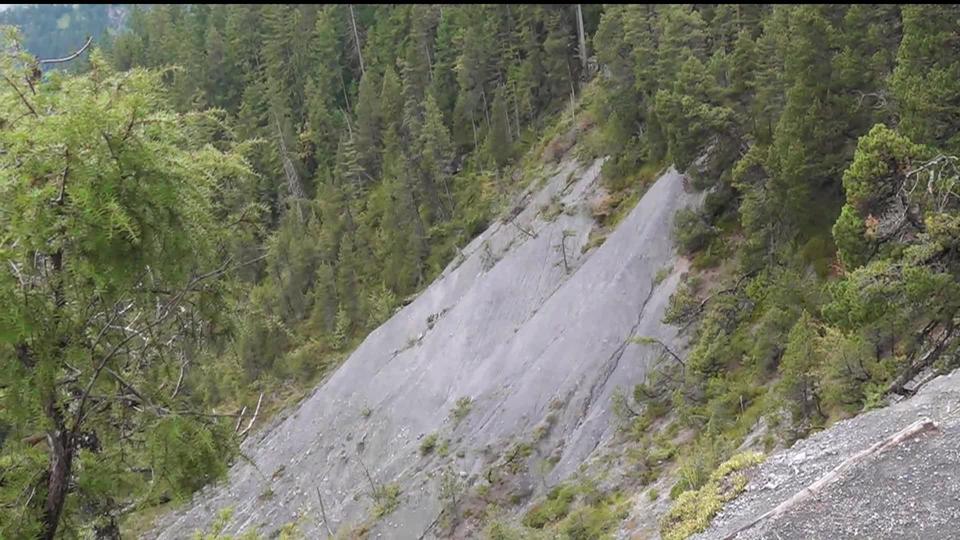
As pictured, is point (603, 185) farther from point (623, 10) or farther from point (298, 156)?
point (298, 156)

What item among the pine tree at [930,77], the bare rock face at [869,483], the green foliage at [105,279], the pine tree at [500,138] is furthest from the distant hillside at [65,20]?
the green foliage at [105,279]

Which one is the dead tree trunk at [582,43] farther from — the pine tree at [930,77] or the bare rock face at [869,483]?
the bare rock face at [869,483]

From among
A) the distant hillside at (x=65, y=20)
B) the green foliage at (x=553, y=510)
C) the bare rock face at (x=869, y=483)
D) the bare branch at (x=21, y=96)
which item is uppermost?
the distant hillside at (x=65, y=20)

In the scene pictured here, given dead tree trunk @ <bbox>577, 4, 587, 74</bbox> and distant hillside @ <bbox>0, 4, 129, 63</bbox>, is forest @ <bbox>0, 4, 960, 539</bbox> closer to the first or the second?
dead tree trunk @ <bbox>577, 4, 587, 74</bbox>

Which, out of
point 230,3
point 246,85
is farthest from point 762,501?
point 230,3

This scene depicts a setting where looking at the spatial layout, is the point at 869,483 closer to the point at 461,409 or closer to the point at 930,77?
the point at 930,77

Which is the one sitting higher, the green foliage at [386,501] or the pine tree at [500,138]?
the pine tree at [500,138]

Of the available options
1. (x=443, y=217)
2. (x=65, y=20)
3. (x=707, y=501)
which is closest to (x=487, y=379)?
(x=707, y=501)
